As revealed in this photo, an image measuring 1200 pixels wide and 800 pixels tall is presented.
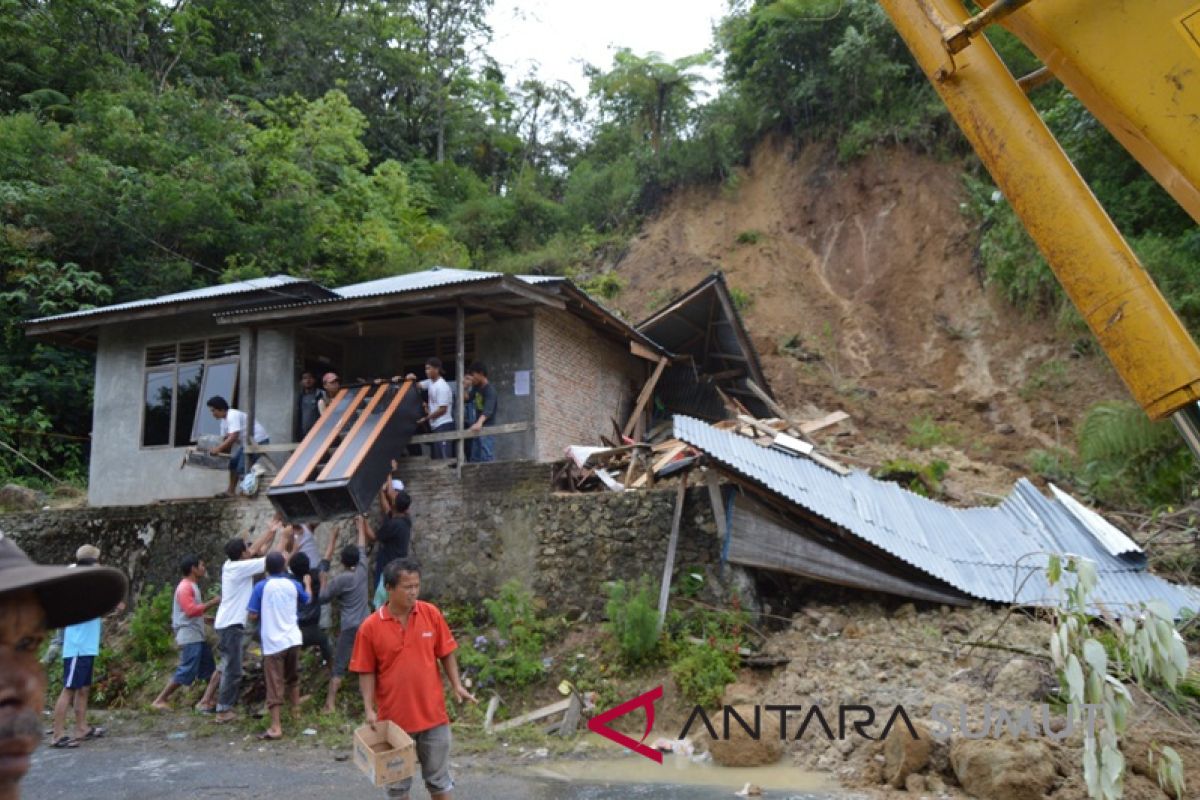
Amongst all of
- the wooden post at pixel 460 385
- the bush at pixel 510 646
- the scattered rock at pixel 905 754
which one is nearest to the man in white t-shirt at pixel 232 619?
the bush at pixel 510 646

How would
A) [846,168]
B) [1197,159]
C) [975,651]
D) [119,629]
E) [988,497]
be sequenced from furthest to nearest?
[846,168]
[988,497]
[119,629]
[975,651]
[1197,159]

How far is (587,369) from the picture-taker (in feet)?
49.3

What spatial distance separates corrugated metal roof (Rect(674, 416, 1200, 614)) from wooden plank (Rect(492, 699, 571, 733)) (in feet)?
9.72

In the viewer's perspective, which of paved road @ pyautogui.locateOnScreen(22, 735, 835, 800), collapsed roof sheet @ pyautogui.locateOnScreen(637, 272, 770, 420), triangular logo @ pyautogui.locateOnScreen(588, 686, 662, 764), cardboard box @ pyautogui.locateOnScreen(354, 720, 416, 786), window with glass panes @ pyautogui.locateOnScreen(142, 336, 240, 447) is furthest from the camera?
collapsed roof sheet @ pyautogui.locateOnScreen(637, 272, 770, 420)

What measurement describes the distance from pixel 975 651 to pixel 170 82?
91.9 feet

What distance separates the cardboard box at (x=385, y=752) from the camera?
4832mm

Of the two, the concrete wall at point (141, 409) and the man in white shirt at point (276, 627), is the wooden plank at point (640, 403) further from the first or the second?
the man in white shirt at point (276, 627)

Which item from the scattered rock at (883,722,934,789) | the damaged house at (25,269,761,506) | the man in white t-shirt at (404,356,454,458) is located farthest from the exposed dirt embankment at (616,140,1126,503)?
the scattered rock at (883,722,934,789)

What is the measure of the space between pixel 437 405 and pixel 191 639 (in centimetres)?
423

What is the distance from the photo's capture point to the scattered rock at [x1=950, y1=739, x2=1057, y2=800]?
232 inches

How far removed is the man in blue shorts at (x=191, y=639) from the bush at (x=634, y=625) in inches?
173

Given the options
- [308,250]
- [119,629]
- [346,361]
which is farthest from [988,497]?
[308,250]

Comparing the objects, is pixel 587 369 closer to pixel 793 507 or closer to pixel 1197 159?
pixel 793 507

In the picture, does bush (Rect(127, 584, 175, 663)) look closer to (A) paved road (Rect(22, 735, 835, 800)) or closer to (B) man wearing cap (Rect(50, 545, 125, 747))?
(B) man wearing cap (Rect(50, 545, 125, 747))
